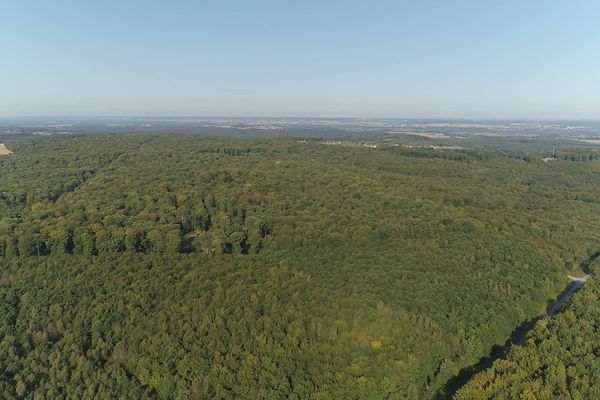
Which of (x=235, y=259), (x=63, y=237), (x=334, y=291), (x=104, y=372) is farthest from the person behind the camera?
(x=63, y=237)

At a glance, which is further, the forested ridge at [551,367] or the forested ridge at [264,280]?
the forested ridge at [264,280]

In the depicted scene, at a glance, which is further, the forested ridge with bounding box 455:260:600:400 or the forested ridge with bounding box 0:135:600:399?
the forested ridge with bounding box 0:135:600:399

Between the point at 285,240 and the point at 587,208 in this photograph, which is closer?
the point at 285,240

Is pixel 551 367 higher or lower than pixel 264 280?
lower

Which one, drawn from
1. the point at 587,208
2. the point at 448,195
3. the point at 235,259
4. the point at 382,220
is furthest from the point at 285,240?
the point at 587,208

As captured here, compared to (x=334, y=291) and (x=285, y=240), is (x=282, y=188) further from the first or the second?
(x=334, y=291)

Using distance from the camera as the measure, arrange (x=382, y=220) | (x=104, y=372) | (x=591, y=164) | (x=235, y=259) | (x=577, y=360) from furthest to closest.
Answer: (x=591, y=164), (x=382, y=220), (x=235, y=259), (x=104, y=372), (x=577, y=360)

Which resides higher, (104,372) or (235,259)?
(235,259)

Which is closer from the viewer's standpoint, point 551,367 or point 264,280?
point 551,367
